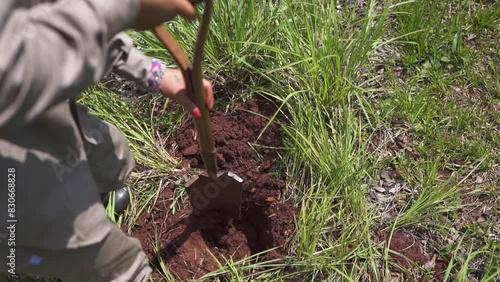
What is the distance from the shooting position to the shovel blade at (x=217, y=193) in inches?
65.3

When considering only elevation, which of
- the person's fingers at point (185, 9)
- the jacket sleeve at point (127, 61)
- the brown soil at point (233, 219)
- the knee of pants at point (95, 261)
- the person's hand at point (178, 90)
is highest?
the person's fingers at point (185, 9)

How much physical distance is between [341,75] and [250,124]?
1.28 feet

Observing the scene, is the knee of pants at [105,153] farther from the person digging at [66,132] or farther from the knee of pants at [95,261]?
the knee of pants at [95,261]

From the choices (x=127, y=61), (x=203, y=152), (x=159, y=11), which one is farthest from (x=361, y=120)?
(x=159, y=11)

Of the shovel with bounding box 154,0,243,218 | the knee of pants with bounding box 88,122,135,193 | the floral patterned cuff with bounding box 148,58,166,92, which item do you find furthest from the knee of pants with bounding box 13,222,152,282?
the floral patterned cuff with bounding box 148,58,166,92

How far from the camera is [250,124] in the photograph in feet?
6.48

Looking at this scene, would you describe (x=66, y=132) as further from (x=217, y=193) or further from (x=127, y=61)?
(x=217, y=193)

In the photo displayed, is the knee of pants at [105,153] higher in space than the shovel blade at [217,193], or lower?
higher

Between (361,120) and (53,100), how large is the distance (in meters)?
1.34

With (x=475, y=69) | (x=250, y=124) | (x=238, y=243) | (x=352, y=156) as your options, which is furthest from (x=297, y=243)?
(x=475, y=69)

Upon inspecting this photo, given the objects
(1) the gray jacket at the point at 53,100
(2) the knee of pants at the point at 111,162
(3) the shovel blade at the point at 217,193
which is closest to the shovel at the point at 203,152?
(3) the shovel blade at the point at 217,193

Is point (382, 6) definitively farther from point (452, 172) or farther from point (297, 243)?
point (297, 243)

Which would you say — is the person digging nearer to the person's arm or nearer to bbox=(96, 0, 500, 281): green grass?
the person's arm

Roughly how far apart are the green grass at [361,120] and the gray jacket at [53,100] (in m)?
0.58
